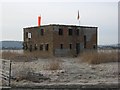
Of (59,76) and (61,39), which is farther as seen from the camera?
(61,39)

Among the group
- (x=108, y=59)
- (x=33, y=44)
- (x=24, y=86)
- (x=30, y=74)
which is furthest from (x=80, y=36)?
(x=24, y=86)

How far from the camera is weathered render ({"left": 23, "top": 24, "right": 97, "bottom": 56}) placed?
52562mm

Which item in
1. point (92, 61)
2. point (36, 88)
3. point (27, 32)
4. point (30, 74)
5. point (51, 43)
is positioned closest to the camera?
point (36, 88)

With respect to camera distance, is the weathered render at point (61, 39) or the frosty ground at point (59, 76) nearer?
the frosty ground at point (59, 76)

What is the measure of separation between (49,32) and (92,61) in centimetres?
2098

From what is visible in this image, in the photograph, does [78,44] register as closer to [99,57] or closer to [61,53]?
[61,53]

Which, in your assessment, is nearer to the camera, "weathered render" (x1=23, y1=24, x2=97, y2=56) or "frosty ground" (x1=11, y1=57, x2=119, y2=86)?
"frosty ground" (x1=11, y1=57, x2=119, y2=86)

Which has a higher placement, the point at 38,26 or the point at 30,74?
the point at 38,26

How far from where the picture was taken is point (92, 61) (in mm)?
32844

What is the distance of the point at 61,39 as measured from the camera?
175 ft

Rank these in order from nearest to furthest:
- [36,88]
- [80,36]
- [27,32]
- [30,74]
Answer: [36,88] → [30,74] → [80,36] → [27,32]

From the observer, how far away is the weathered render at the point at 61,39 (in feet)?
172

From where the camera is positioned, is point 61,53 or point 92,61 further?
point 61,53

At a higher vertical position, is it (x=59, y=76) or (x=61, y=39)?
(x=61, y=39)
